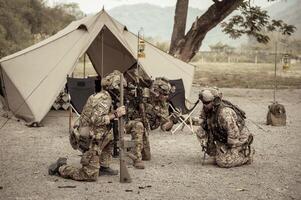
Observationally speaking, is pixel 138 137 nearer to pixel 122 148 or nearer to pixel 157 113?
pixel 122 148

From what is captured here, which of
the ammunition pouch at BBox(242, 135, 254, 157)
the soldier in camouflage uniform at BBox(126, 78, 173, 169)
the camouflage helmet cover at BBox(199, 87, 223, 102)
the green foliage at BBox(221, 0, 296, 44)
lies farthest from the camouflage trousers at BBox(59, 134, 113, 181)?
the green foliage at BBox(221, 0, 296, 44)

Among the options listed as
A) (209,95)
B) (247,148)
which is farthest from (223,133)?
(209,95)

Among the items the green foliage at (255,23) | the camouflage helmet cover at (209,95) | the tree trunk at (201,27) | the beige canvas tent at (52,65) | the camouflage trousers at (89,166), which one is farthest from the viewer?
the green foliage at (255,23)

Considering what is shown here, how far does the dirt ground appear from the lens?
5812 mm

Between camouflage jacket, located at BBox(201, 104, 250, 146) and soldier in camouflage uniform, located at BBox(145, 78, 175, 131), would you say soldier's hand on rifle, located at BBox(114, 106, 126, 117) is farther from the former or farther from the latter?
soldier in camouflage uniform, located at BBox(145, 78, 175, 131)

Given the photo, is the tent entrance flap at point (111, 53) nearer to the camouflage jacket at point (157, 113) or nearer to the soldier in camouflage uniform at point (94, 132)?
the camouflage jacket at point (157, 113)

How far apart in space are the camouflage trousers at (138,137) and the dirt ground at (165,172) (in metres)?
0.21

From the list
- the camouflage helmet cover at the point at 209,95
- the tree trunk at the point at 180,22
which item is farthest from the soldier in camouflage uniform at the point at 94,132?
the tree trunk at the point at 180,22

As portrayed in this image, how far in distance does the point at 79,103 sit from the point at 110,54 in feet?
14.7

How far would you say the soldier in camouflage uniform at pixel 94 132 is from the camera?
6.03 metres

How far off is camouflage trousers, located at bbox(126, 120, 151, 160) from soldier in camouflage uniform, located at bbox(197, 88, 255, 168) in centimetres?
80

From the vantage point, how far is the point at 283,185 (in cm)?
624

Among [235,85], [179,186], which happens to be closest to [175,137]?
[179,186]

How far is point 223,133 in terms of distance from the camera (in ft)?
23.0
